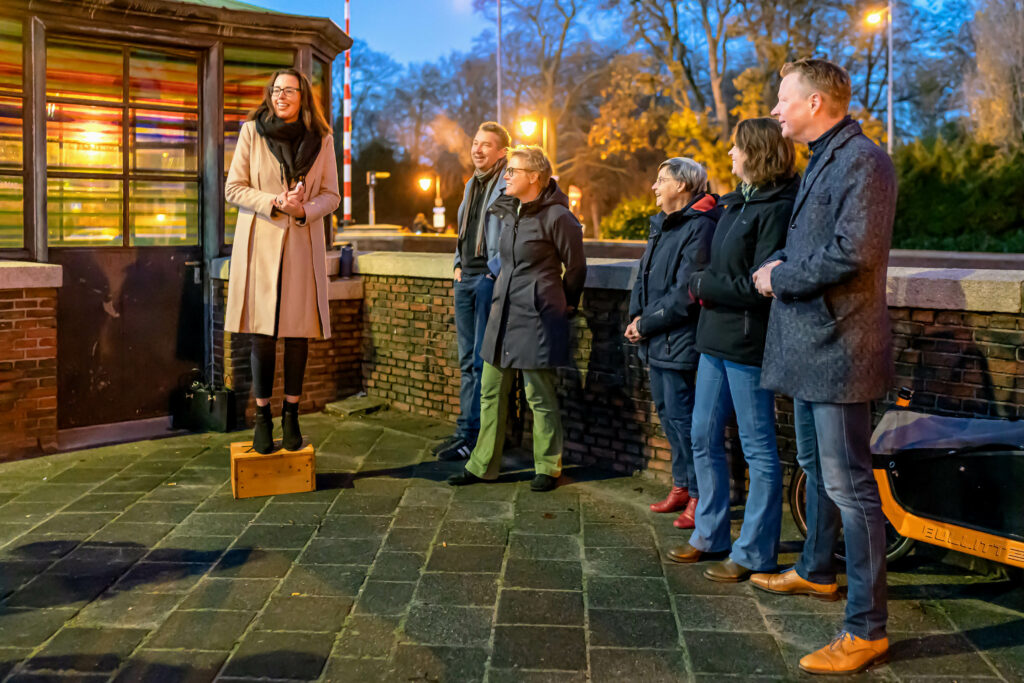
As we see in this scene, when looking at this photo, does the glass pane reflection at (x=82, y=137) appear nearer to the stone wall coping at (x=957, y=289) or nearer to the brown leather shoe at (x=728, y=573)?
the brown leather shoe at (x=728, y=573)

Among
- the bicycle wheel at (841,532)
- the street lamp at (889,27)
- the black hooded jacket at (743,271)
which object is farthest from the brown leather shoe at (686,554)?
the street lamp at (889,27)

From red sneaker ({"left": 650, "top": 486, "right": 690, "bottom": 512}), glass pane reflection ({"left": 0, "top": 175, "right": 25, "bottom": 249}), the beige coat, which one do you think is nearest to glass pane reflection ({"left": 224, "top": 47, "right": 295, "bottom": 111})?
glass pane reflection ({"left": 0, "top": 175, "right": 25, "bottom": 249})

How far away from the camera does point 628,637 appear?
4.00 meters

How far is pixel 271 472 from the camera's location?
601cm

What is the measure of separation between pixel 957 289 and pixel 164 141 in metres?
6.11

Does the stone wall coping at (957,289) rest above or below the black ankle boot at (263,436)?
above

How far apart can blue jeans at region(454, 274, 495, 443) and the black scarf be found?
4.46 ft

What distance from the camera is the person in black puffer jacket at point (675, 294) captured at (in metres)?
5.20

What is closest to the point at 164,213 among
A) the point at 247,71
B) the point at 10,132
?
the point at 10,132

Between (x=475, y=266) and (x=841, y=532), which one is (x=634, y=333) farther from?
(x=475, y=266)

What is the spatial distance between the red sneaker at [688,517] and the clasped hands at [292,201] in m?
2.77

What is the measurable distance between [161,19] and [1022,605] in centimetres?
700

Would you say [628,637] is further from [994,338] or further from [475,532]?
[994,338]

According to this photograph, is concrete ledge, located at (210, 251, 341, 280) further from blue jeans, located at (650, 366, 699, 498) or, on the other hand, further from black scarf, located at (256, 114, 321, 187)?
blue jeans, located at (650, 366, 699, 498)
